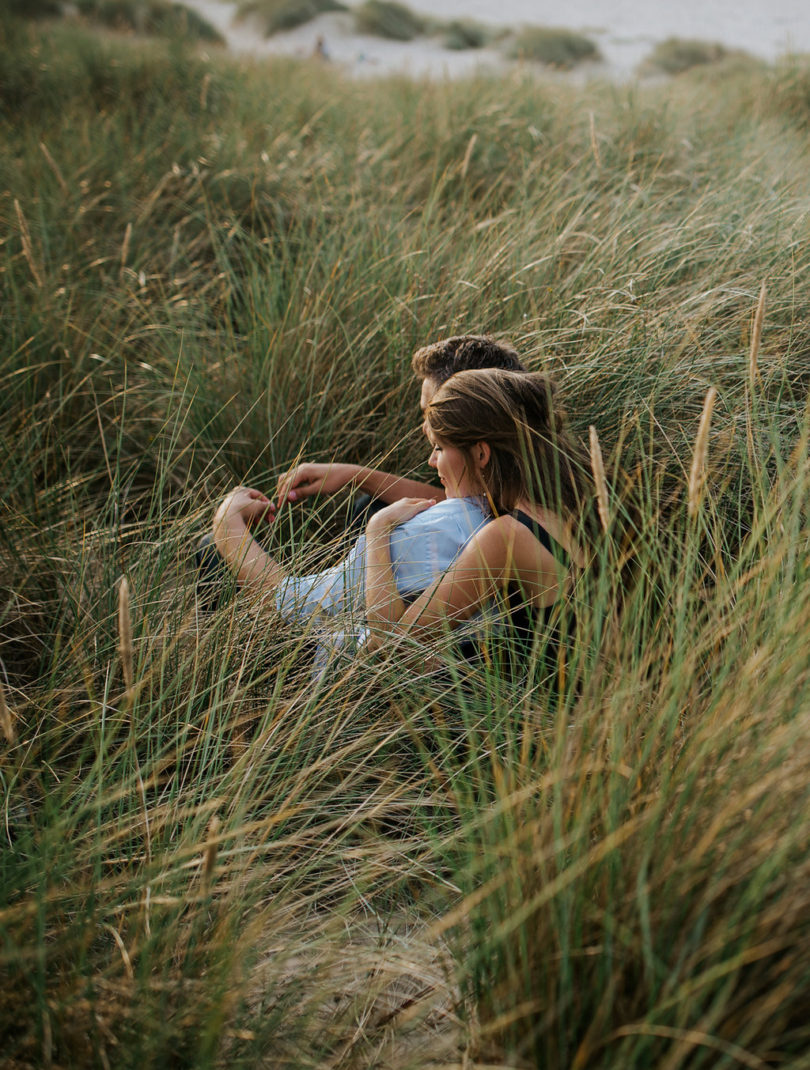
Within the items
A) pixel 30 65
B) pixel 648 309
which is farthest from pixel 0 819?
pixel 30 65

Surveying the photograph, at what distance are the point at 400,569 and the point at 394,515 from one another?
0.41ft

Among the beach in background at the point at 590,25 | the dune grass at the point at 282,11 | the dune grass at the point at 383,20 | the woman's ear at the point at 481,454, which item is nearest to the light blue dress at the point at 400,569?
the woman's ear at the point at 481,454

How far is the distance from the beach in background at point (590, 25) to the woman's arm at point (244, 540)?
13918 mm

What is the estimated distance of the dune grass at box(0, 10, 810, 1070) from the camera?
83 centimetres

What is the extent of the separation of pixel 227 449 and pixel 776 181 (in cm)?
230

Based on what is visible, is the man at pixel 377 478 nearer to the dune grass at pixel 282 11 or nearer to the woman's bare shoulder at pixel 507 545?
the woman's bare shoulder at pixel 507 545

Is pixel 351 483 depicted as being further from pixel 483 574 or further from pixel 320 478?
pixel 483 574

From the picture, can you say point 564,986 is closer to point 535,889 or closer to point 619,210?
point 535,889

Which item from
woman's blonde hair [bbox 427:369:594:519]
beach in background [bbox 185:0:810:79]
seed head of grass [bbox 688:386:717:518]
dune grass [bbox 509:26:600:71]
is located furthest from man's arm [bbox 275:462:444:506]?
dune grass [bbox 509:26:600:71]

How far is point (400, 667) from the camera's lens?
4.87ft

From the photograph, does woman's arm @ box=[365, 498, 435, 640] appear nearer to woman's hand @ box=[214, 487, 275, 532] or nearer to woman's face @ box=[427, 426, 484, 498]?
woman's face @ box=[427, 426, 484, 498]

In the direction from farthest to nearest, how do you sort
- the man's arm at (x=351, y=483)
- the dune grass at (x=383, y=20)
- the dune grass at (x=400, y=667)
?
the dune grass at (x=383, y=20) → the man's arm at (x=351, y=483) → the dune grass at (x=400, y=667)

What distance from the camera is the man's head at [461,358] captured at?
1885 millimetres

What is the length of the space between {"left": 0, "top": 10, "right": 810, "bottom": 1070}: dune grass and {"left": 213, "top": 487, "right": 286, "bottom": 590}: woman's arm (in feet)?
0.26
